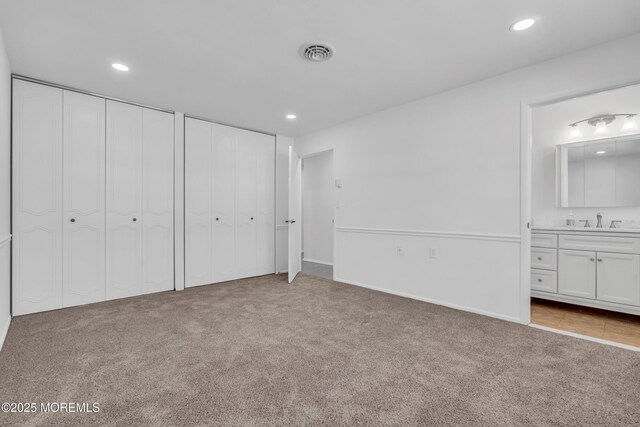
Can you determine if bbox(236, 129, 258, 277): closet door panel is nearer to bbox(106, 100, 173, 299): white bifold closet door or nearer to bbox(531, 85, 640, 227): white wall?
bbox(106, 100, 173, 299): white bifold closet door

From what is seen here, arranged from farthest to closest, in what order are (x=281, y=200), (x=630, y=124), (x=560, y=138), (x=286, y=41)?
1. (x=281, y=200)
2. (x=560, y=138)
3. (x=630, y=124)
4. (x=286, y=41)

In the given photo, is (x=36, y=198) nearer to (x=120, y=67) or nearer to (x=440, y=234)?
(x=120, y=67)

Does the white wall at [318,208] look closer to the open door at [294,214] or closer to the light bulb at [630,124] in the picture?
the open door at [294,214]

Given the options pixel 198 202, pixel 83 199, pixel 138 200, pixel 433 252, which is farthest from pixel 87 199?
pixel 433 252

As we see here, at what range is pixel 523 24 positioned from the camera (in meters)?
2.17

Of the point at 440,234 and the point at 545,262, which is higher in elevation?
the point at 440,234

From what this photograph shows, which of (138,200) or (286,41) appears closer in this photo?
(286,41)

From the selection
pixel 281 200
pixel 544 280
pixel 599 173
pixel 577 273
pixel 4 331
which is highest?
pixel 599 173

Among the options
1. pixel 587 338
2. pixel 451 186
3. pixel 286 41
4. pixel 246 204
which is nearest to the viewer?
pixel 286 41

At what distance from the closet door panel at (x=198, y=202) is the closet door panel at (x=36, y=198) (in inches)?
54.0

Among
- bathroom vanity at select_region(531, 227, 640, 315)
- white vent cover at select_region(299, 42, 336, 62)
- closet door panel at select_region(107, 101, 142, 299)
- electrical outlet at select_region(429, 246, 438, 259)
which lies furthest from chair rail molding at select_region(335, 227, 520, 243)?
closet door panel at select_region(107, 101, 142, 299)

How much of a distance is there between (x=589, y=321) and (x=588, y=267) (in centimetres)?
60

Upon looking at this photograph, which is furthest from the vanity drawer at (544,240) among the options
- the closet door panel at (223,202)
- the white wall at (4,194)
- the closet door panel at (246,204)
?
the white wall at (4,194)

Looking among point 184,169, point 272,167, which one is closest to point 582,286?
point 272,167
